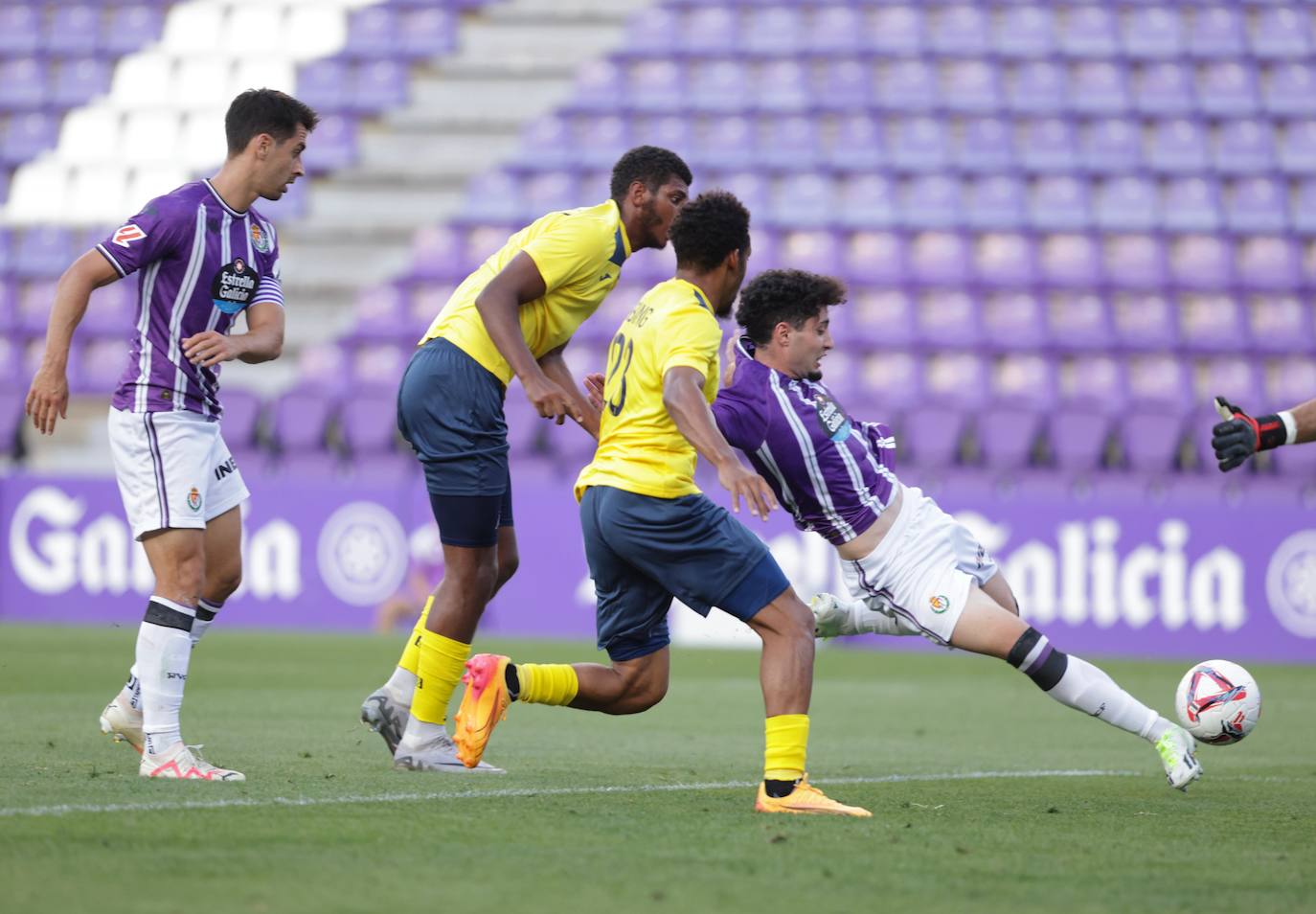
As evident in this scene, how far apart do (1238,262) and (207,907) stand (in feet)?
54.5

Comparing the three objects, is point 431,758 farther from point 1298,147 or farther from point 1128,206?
point 1298,147

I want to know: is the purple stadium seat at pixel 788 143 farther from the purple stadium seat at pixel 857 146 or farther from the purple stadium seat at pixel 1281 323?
the purple stadium seat at pixel 1281 323

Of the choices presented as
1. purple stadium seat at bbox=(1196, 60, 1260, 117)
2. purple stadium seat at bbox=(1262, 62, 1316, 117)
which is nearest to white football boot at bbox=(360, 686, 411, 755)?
purple stadium seat at bbox=(1196, 60, 1260, 117)

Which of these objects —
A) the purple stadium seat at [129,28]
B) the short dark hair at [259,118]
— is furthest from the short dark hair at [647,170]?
the purple stadium seat at [129,28]

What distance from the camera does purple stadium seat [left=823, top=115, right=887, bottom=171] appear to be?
63.1 feet

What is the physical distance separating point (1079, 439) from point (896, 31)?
6.70 metres

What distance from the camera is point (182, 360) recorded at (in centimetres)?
550

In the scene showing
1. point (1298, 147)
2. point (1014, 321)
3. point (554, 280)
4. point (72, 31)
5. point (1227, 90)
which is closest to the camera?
point (554, 280)

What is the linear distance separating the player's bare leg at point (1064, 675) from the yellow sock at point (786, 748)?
0.80m

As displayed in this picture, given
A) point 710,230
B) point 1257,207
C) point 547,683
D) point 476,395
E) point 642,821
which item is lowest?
point 642,821

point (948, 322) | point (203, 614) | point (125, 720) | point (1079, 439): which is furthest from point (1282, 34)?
point (125, 720)

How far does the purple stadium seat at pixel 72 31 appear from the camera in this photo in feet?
71.9

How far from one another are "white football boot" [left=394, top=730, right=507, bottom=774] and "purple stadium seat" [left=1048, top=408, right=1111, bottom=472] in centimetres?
1096

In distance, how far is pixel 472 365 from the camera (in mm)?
5797
